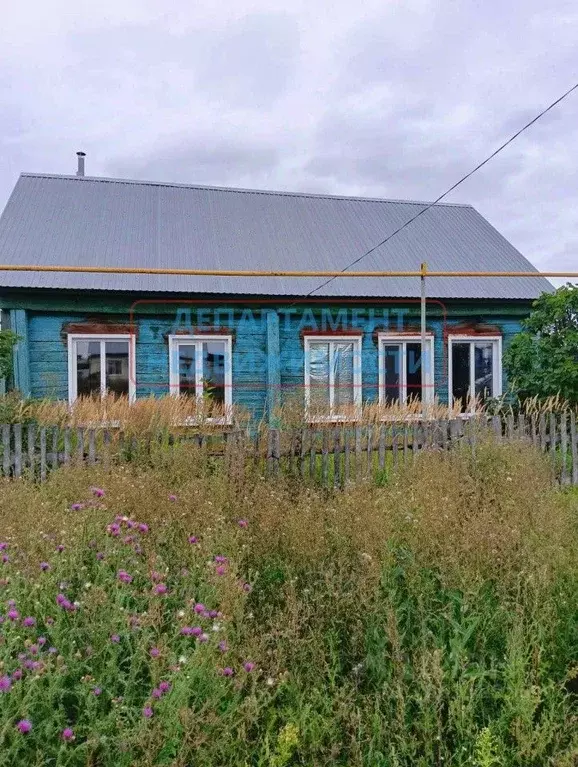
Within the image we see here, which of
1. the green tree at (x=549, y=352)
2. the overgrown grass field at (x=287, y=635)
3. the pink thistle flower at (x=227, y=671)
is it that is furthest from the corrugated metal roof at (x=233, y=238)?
the pink thistle flower at (x=227, y=671)

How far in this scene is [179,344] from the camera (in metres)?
9.23

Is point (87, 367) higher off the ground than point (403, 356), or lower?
lower

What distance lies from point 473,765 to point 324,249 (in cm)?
975

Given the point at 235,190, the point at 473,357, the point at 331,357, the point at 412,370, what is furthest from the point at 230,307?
the point at 473,357

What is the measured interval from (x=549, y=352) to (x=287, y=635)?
21.1 ft

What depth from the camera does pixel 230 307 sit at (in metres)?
9.28

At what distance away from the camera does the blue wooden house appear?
876cm

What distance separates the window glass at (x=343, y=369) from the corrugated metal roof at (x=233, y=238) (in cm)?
108

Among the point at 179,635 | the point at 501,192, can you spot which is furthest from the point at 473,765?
the point at 501,192

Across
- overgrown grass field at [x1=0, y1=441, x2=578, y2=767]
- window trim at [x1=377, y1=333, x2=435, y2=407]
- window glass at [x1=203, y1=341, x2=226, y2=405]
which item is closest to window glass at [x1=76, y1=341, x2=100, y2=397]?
window glass at [x1=203, y1=341, x2=226, y2=405]

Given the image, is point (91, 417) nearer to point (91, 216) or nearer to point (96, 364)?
point (96, 364)

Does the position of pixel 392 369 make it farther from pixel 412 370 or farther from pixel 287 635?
pixel 287 635

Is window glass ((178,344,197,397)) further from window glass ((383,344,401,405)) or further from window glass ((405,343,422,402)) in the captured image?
window glass ((405,343,422,402))

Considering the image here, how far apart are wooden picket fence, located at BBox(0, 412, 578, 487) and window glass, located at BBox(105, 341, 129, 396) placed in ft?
11.1
